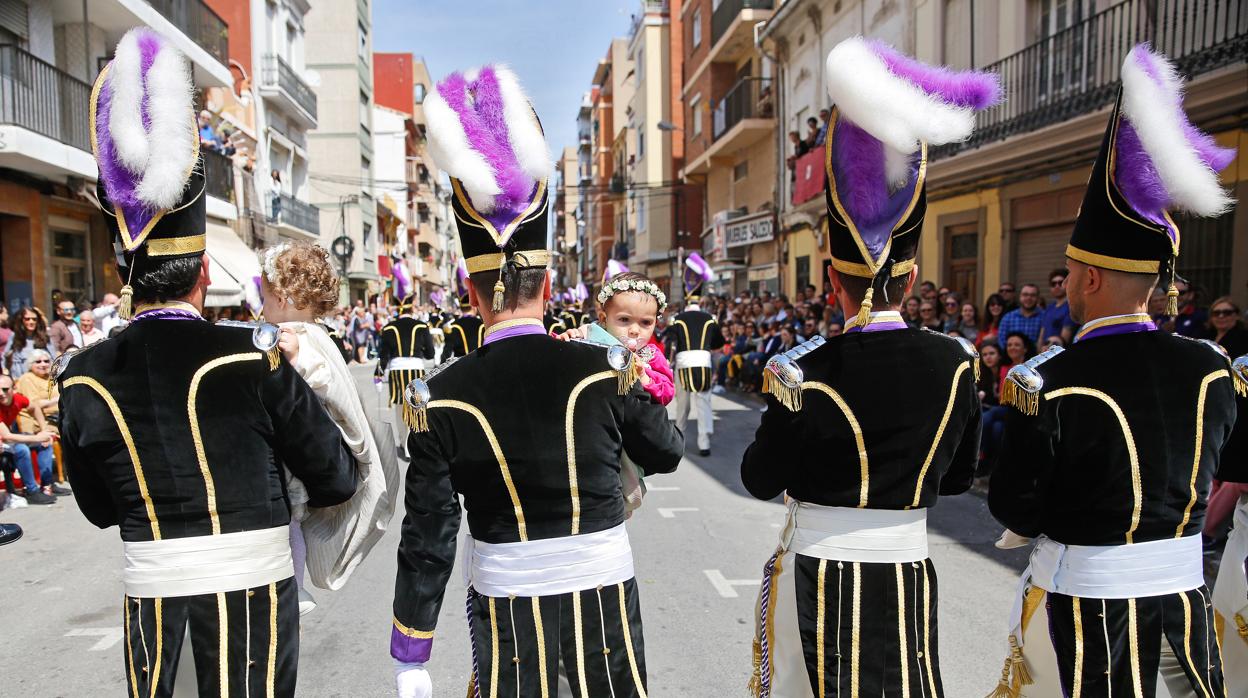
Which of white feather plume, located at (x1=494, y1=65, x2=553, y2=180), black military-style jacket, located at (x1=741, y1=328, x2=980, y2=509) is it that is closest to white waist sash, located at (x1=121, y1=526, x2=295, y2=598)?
A: white feather plume, located at (x1=494, y1=65, x2=553, y2=180)

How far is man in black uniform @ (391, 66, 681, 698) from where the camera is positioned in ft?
7.07

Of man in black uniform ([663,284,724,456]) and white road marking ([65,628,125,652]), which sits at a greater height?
man in black uniform ([663,284,724,456])

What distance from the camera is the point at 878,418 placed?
2268 mm

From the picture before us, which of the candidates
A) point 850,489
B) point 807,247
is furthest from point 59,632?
point 807,247

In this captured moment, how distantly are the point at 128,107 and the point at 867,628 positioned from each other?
2.52 metres

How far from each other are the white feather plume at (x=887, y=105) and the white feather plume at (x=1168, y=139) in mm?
564

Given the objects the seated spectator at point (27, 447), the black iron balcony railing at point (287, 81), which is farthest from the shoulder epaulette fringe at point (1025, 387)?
the black iron balcony railing at point (287, 81)

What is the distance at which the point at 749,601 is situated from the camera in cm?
490

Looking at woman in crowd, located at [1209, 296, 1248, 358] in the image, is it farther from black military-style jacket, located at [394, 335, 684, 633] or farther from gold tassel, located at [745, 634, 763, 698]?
black military-style jacket, located at [394, 335, 684, 633]

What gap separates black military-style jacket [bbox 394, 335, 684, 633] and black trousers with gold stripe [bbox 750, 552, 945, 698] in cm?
64

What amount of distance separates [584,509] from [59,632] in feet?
13.2

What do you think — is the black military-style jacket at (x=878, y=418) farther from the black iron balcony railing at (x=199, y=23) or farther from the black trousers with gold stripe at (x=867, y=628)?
the black iron balcony railing at (x=199, y=23)

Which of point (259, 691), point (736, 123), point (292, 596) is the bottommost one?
point (259, 691)

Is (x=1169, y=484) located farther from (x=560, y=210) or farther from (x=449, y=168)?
(x=560, y=210)
